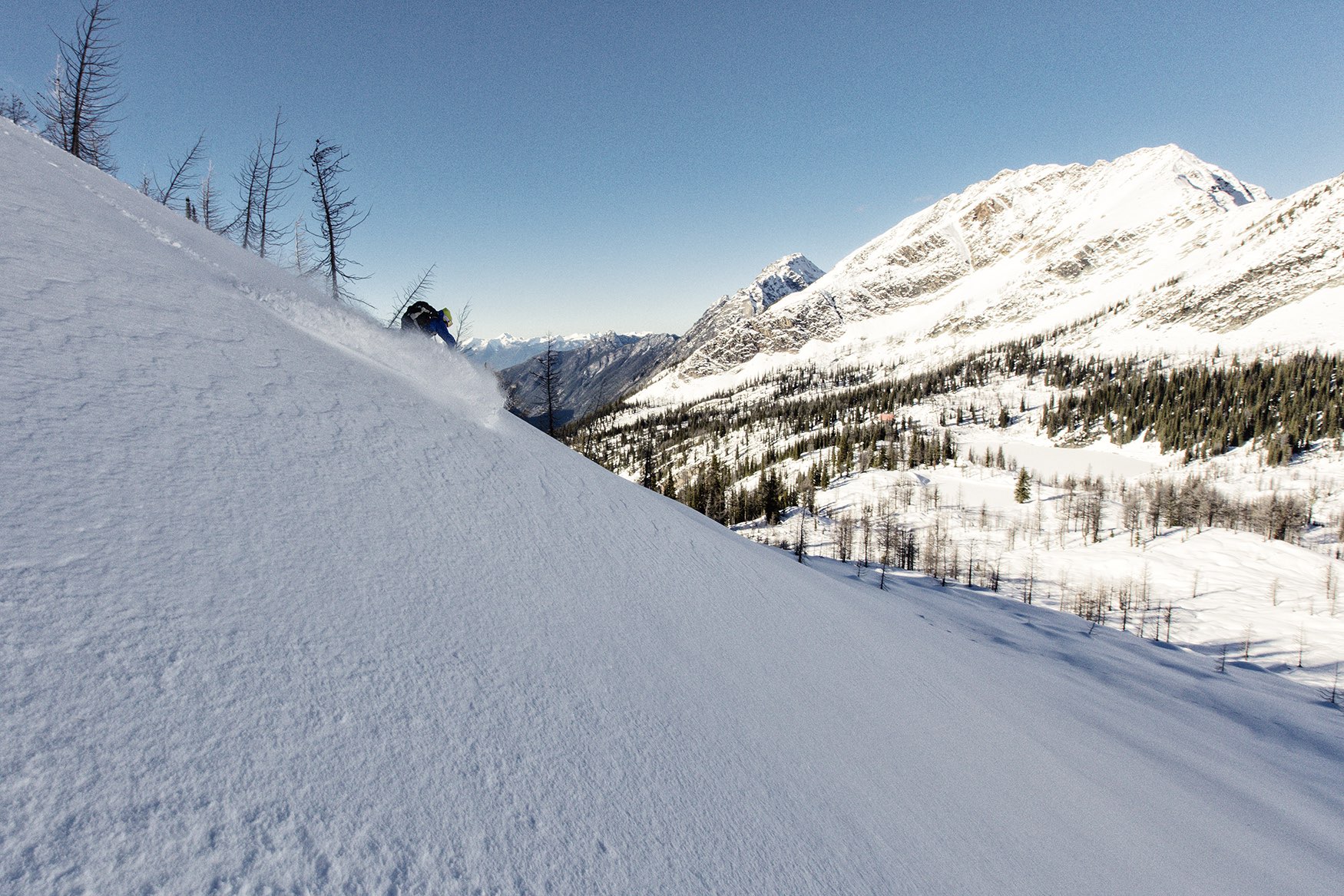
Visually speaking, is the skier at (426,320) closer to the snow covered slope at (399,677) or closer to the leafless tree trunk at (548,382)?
the snow covered slope at (399,677)

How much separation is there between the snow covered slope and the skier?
3.40 meters

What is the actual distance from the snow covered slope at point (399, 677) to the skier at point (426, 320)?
340 centimetres

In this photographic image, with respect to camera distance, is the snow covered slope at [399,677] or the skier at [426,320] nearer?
the snow covered slope at [399,677]

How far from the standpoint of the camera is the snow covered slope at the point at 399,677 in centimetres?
192

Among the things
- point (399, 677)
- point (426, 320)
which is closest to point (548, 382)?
point (426, 320)

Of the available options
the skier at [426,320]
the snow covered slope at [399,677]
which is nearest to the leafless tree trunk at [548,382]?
the skier at [426,320]

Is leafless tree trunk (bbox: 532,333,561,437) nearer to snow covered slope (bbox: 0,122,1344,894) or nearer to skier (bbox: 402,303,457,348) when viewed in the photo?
skier (bbox: 402,303,457,348)

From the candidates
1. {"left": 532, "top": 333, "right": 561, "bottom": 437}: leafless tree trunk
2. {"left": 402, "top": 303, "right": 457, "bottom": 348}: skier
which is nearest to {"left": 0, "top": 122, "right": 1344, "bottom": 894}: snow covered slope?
{"left": 402, "top": 303, "right": 457, "bottom": 348}: skier

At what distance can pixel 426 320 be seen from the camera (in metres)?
10.9

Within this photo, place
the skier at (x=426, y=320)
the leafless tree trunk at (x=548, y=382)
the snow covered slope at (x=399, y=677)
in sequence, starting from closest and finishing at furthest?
the snow covered slope at (x=399, y=677) → the skier at (x=426, y=320) → the leafless tree trunk at (x=548, y=382)

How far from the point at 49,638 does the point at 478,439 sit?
4.25 m

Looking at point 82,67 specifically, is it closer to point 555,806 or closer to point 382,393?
point 382,393

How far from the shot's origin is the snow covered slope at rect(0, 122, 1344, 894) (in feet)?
6.31

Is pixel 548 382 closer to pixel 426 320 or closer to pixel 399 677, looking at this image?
pixel 426 320
